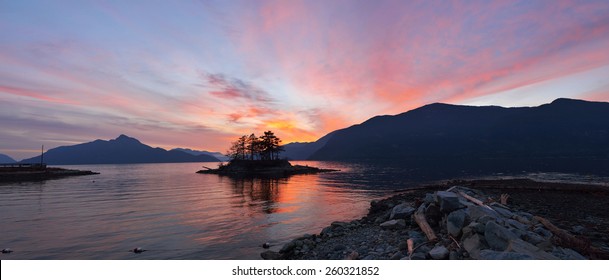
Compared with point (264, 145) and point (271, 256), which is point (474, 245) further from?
point (264, 145)

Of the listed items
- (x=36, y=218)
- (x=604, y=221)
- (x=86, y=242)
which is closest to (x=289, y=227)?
(x=86, y=242)

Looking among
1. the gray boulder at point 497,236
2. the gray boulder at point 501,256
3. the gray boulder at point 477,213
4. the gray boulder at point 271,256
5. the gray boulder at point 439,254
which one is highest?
the gray boulder at point 477,213

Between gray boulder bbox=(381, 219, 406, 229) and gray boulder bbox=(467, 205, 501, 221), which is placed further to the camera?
gray boulder bbox=(381, 219, 406, 229)

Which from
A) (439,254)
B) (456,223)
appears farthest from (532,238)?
(439,254)

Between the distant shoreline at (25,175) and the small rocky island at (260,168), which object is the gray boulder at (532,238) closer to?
the small rocky island at (260,168)

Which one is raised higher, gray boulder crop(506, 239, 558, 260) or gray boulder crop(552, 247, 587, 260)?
gray boulder crop(506, 239, 558, 260)

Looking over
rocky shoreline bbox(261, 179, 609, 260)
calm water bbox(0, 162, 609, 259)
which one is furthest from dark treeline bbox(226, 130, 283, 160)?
rocky shoreline bbox(261, 179, 609, 260)

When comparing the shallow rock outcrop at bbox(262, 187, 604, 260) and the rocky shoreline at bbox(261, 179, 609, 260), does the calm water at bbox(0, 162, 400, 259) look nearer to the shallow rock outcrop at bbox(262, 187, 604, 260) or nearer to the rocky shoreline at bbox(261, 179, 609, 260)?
the shallow rock outcrop at bbox(262, 187, 604, 260)

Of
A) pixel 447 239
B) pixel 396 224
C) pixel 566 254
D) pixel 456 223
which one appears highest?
pixel 456 223

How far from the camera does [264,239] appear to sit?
63.4 feet

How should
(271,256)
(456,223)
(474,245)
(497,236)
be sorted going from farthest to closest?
(271,256) → (456,223) → (474,245) → (497,236)

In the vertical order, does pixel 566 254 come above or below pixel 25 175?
below

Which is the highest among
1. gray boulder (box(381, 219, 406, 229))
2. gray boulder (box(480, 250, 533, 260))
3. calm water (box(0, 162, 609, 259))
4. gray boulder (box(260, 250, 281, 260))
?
gray boulder (box(480, 250, 533, 260))

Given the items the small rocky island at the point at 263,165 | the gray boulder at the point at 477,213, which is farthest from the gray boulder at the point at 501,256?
the small rocky island at the point at 263,165
